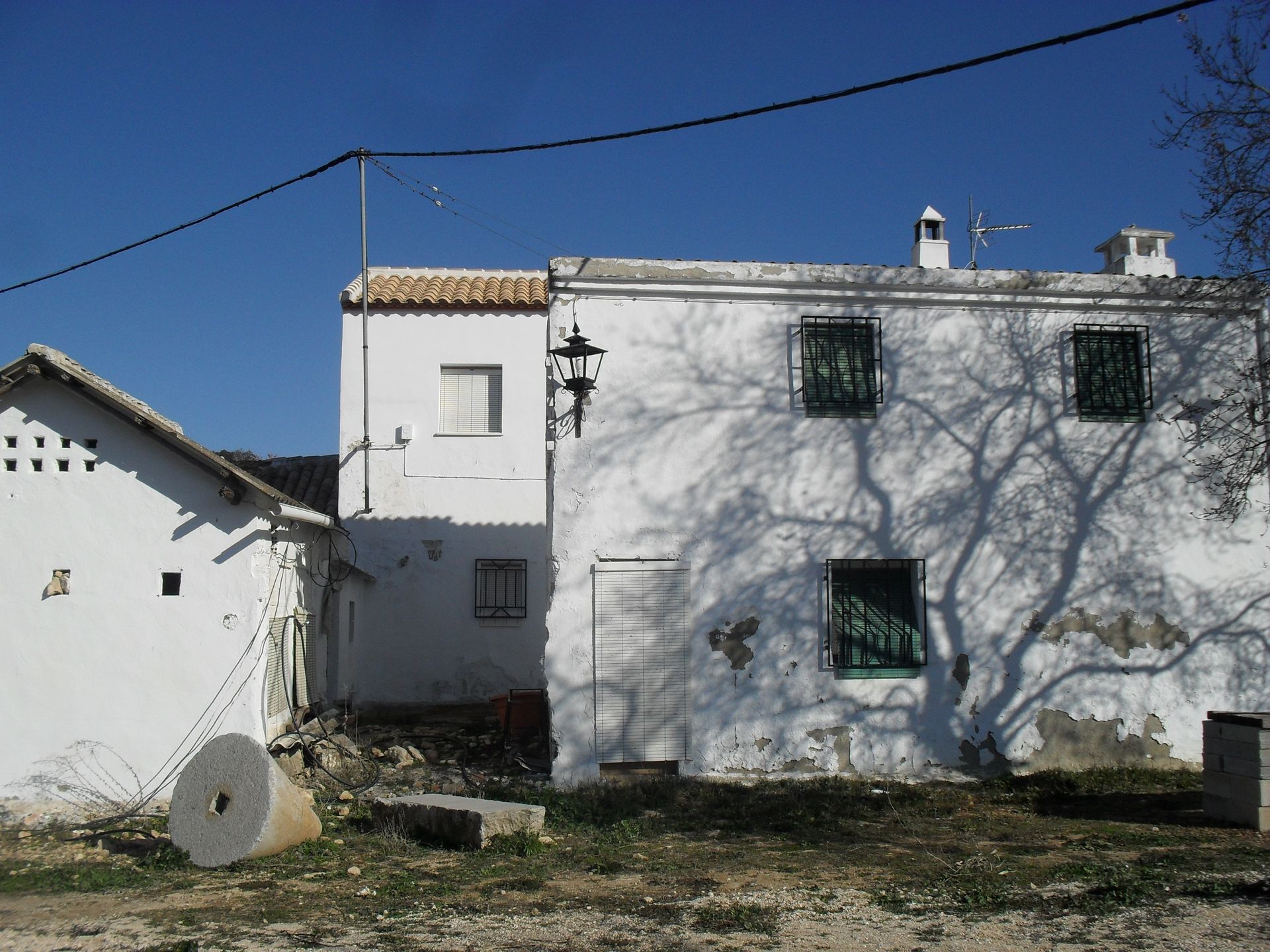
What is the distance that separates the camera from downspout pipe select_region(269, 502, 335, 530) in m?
9.91

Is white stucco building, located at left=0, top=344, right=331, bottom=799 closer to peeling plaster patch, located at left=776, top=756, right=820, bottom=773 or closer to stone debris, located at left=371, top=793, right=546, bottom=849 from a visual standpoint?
stone debris, located at left=371, top=793, right=546, bottom=849

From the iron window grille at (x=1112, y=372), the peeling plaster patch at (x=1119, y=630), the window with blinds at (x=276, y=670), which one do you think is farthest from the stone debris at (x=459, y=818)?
the iron window grille at (x=1112, y=372)

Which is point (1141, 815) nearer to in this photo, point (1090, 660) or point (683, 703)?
point (1090, 660)

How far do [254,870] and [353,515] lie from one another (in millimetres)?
9901

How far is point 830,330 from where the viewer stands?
10.8 m

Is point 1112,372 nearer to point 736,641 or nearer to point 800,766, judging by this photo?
point 736,641

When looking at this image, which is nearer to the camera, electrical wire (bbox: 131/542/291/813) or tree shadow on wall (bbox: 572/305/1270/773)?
electrical wire (bbox: 131/542/291/813)

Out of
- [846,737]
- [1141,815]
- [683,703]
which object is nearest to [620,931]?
[683,703]

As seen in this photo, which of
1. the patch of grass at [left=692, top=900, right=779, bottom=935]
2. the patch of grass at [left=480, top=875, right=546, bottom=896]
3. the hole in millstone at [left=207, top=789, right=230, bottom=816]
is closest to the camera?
the patch of grass at [left=692, top=900, right=779, bottom=935]

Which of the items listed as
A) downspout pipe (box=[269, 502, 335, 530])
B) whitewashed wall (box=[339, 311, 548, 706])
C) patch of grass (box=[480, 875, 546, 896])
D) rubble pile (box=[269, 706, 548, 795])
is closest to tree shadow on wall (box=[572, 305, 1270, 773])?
rubble pile (box=[269, 706, 548, 795])

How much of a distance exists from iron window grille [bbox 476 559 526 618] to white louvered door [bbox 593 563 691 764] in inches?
277

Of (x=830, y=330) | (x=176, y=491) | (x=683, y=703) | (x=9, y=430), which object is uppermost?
(x=830, y=330)

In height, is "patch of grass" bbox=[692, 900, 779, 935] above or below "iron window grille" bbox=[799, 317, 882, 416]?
below

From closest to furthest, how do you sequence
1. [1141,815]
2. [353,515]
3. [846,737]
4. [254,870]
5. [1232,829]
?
[254,870] < [1232,829] < [1141,815] < [846,737] < [353,515]
